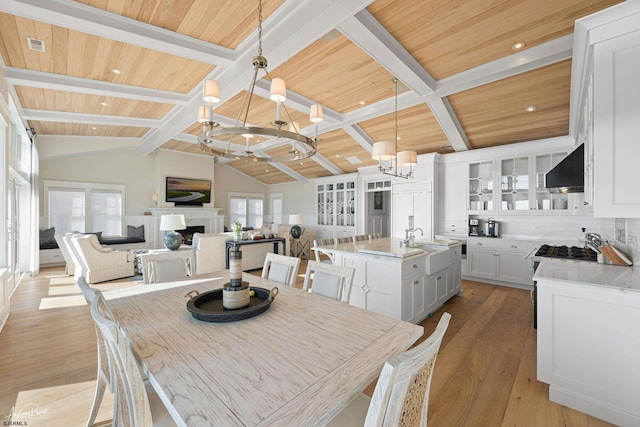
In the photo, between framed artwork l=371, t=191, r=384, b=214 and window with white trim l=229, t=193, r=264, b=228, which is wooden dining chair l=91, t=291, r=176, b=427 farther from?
window with white trim l=229, t=193, r=264, b=228

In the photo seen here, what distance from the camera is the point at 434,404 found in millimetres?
1961

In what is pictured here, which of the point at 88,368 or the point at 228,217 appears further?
the point at 228,217

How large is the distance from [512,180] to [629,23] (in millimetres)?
3687

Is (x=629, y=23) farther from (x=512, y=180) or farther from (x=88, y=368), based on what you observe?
(x=88, y=368)

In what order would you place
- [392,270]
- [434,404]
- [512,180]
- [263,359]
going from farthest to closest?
1. [512,180]
2. [392,270]
3. [434,404]
4. [263,359]

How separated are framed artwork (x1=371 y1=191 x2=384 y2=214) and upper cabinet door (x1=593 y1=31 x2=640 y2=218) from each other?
245 inches

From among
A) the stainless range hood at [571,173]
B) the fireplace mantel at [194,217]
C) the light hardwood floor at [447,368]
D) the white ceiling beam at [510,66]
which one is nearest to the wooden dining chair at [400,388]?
the light hardwood floor at [447,368]

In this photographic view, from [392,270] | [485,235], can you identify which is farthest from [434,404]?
[485,235]

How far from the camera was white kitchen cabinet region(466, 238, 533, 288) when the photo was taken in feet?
15.4

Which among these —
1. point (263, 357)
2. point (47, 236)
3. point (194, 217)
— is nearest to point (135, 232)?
point (194, 217)

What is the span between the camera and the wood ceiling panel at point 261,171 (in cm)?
948

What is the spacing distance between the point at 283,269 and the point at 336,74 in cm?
284

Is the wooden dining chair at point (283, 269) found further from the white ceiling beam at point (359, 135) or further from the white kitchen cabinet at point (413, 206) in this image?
the white kitchen cabinet at point (413, 206)

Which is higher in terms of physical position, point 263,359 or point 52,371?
point 263,359
